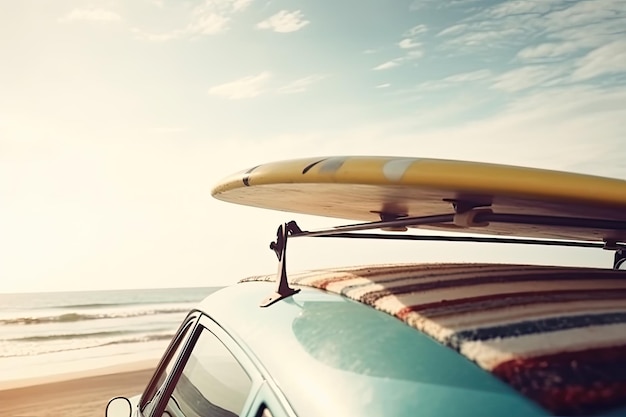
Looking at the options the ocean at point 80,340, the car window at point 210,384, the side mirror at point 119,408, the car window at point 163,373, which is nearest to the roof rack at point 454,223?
the car window at point 210,384

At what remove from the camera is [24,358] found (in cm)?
1727

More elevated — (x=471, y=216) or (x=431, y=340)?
(x=471, y=216)

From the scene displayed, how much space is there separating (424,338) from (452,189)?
1.06 ft

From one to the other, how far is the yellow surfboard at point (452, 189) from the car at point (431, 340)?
14mm

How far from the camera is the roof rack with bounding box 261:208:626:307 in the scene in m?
1.35

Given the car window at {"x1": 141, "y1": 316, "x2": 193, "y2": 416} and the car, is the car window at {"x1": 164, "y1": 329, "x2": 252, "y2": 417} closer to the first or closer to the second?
the car

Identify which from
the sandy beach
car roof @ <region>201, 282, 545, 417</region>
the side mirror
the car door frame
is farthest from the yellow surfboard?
the sandy beach

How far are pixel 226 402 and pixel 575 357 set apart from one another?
3.77ft

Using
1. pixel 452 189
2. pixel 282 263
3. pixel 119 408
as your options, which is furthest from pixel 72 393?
pixel 452 189

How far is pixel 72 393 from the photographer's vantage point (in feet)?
35.7

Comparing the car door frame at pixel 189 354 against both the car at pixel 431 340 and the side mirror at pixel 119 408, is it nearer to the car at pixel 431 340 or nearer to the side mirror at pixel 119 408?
the car at pixel 431 340

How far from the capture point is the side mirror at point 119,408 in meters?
2.79

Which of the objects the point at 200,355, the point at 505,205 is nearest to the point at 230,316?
the point at 200,355

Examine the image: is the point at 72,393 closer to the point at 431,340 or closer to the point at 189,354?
the point at 189,354
